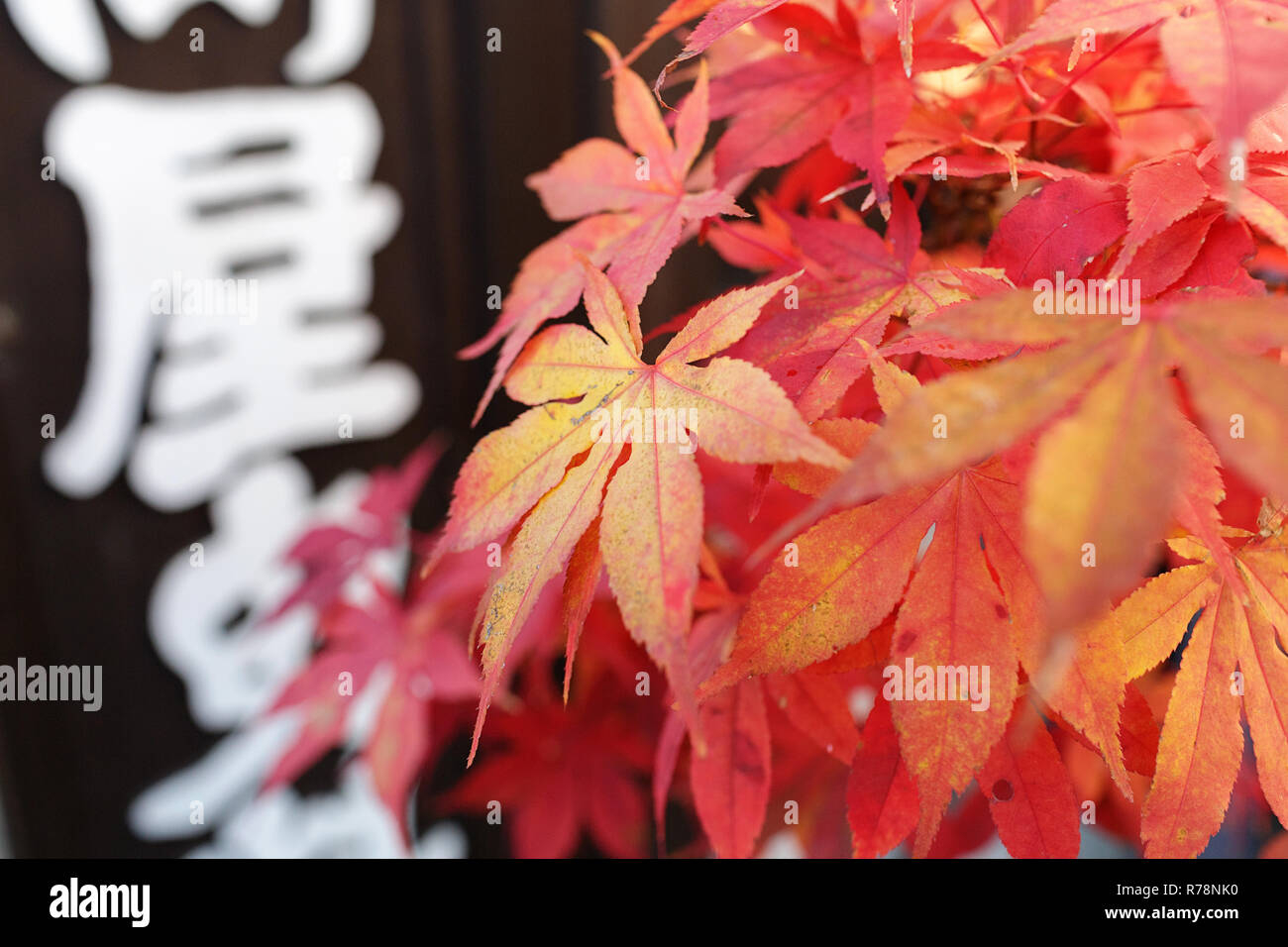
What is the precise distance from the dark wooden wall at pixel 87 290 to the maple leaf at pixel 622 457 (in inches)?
35.5

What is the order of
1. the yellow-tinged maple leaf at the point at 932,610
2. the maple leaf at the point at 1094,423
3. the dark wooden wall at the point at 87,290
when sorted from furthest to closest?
the dark wooden wall at the point at 87,290
the yellow-tinged maple leaf at the point at 932,610
the maple leaf at the point at 1094,423

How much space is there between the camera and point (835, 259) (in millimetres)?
479

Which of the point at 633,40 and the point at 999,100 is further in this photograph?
the point at 633,40

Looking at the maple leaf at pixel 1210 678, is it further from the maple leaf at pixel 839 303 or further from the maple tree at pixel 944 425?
the maple leaf at pixel 839 303

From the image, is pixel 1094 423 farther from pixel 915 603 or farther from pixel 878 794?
pixel 878 794

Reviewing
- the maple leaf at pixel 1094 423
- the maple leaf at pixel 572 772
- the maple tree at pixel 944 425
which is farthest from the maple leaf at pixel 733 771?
the maple leaf at pixel 572 772

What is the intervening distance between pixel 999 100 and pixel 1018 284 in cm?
23

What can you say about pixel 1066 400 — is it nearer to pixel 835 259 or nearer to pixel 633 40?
pixel 835 259

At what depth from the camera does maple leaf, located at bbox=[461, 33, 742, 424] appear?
479mm

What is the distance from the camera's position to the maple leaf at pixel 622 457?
1.07 feet

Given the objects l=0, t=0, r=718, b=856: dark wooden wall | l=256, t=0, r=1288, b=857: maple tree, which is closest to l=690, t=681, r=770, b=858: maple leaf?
l=256, t=0, r=1288, b=857: maple tree

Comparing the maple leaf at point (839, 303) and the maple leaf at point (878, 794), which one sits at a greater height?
the maple leaf at point (839, 303)

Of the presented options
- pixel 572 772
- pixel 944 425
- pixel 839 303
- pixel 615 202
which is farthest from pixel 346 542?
pixel 944 425
